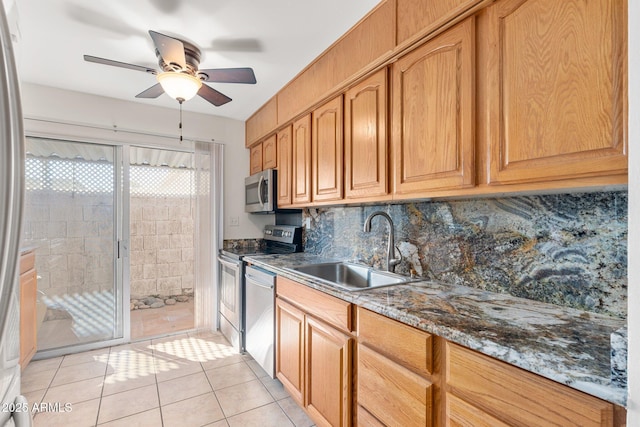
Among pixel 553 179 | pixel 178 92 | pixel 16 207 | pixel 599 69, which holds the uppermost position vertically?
pixel 178 92

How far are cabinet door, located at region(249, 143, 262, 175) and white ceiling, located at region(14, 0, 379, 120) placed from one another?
0.91 meters

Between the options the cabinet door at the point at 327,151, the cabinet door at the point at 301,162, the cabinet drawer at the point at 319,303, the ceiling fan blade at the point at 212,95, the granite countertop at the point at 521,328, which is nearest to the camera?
the granite countertop at the point at 521,328

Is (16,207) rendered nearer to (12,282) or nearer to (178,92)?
(12,282)

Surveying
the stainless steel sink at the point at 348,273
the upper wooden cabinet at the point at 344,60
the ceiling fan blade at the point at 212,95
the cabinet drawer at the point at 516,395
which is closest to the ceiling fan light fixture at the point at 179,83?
the ceiling fan blade at the point at 212,95

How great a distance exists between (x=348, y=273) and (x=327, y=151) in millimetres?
889

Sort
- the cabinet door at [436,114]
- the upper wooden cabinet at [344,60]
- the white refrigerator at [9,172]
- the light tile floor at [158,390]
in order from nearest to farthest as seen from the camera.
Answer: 1. the white refrigerator at [9,172]
2. the cabinet door at [436,114]
3. the upper wooden cabinet at [344,60]
4. the light tile floor at [158,390]

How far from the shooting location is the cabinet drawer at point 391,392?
1043 millimetres

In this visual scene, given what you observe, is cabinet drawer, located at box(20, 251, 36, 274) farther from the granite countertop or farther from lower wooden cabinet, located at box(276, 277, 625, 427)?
the granite countertop

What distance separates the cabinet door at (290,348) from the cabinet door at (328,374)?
0.27 ft

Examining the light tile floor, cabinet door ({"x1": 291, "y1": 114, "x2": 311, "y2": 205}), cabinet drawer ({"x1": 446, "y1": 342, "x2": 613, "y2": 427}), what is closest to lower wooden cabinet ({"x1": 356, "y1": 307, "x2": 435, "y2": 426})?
cabinet drawer ({"x1": 446, "y1": 342, "x2": 613, "y2": 427})

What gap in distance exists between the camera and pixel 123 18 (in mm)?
1680

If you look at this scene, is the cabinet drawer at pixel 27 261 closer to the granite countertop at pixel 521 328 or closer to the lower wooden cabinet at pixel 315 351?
the lower wooden cabinet at pixel 315 351

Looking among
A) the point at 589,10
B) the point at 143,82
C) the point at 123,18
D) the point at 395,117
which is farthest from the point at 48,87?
the point at 589,10

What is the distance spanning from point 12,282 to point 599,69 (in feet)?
4.72
